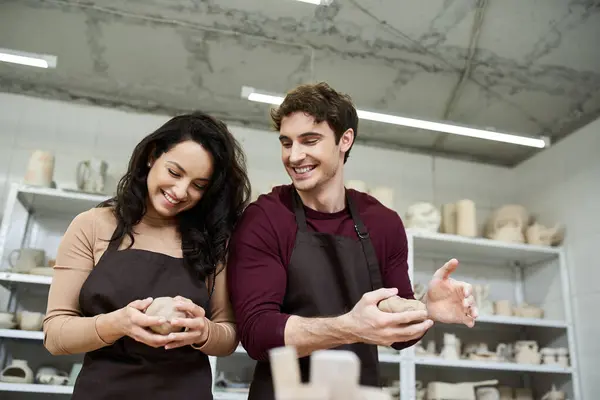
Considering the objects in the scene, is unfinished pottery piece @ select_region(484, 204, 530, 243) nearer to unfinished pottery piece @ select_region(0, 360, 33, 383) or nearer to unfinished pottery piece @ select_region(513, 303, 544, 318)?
unfinished pottery piece @ select_region(513, 303, 544, 318)

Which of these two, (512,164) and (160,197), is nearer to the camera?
(160,197)

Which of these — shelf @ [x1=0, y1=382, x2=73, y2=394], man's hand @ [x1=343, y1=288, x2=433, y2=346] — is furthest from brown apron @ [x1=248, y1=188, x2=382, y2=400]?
shelf @ [x1=0, y1=382, x2=73, y2=394]

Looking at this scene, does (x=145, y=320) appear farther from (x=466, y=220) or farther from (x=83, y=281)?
(x=466, y=220)

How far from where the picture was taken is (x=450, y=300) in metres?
1.37

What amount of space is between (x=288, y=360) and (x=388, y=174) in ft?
13.1

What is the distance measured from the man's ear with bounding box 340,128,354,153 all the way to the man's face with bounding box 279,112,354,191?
0.27ft

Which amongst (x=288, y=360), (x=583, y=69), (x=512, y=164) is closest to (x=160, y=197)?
(x=288, y=360)

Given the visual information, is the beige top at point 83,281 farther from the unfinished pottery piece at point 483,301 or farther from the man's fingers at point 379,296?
the unfinished pottery piece at point 483,301

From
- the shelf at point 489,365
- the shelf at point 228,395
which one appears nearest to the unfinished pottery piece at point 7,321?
the shelf at point 228,395

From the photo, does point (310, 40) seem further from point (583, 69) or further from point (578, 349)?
point (578, 349)

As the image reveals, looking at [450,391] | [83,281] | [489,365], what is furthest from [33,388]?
[489,365]

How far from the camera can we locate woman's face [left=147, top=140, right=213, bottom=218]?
152cm

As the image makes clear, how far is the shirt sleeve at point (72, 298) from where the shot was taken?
1.33 m

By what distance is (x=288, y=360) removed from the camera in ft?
1.73
